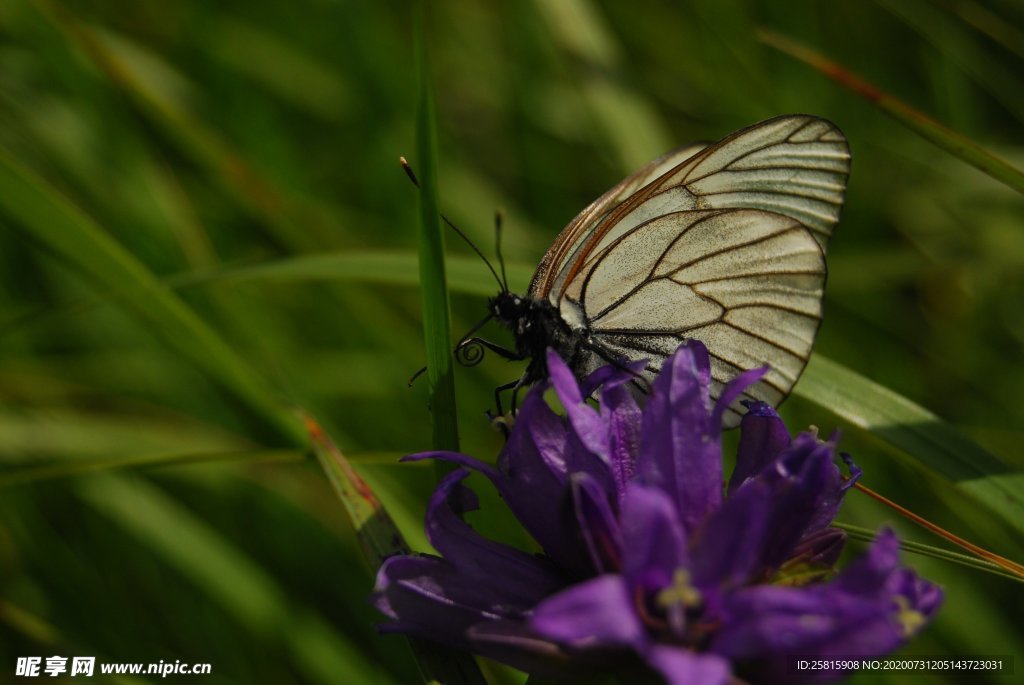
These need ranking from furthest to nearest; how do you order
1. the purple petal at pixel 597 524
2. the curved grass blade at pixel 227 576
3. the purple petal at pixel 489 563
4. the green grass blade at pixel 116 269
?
the curved grass blade at pixel 227 576
the green grass blade at pixel 116 269
the purple petal at pixel 489 563
the purple petal at pixel 597 524

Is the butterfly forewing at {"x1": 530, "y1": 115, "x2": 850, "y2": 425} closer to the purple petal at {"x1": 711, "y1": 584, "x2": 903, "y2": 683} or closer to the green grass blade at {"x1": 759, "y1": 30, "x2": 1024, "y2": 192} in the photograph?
the green grass blade at {"x1": 759, "y1": 30, "x2": 1024, "y2": 192}

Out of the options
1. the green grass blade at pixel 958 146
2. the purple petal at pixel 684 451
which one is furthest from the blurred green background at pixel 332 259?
the purple petal at pixel 684 451

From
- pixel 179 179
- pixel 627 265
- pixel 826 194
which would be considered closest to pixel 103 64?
pixel 179 179

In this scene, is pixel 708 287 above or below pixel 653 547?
above

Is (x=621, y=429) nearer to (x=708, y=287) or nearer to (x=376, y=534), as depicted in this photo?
(x=376, y=534)

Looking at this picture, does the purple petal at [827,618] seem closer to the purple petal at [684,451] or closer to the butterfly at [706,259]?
the purple petal at [684,451]

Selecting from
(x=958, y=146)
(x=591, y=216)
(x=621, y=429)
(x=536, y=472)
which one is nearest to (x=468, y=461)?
(x=536, y=472)
